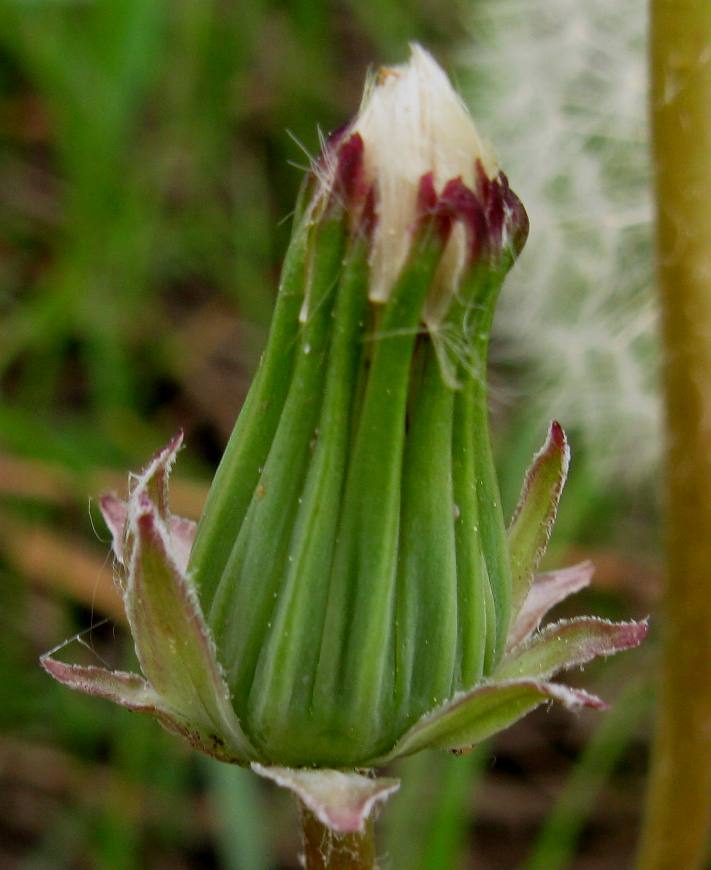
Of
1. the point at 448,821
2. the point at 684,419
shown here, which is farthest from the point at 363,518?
the point at 448,821

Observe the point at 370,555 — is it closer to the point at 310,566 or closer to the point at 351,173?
the point at 310,566

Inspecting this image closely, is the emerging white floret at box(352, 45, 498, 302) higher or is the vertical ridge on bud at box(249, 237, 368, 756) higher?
the emerging white floret at box(352, 45, 498, 302)

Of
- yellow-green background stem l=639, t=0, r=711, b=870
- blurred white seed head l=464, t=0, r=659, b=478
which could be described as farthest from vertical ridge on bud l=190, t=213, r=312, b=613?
blurred white seed head l=464, t=0, r=659, b=478

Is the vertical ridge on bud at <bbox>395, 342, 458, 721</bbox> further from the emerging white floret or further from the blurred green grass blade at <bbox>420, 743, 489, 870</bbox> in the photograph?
the blurred green grass blade at <bbox>420, 743, 489, 870</bbox>

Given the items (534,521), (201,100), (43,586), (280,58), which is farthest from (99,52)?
(534,521)

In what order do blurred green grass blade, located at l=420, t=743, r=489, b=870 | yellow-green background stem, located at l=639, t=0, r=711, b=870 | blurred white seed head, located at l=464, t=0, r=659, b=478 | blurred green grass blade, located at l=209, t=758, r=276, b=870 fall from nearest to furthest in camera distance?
yellow-green background stem, located at l=639, t=0, r=711, b=870, blurred green grass blade, located at l=420, t=743, r=489, b=870, blurred green grass blade, located at l=209, t=758, r=276, b=870, blurred white seed head, located at l=464, t=0, r=659, b=478

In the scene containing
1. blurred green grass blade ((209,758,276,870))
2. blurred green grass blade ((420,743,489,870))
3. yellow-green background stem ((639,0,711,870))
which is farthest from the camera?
blurred green grass blade ((209,758,276,870))

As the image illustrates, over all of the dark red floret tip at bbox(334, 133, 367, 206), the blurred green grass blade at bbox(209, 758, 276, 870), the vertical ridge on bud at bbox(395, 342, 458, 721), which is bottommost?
the blurred green grass blade at bbox(209, 758, 276, 870)
